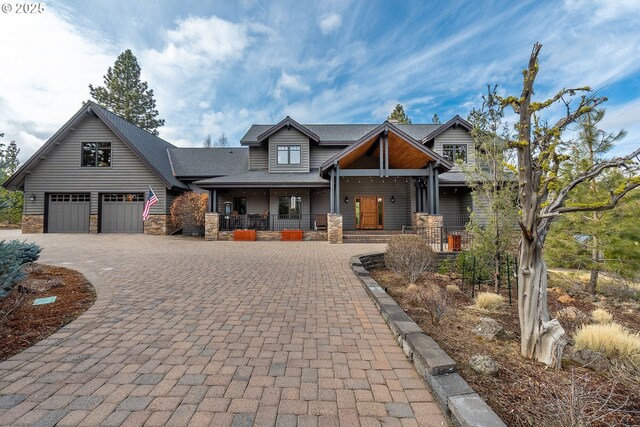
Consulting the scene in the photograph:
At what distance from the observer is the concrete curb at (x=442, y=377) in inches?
69.2

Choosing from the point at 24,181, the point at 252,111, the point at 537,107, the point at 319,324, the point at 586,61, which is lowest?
the point at 319,324

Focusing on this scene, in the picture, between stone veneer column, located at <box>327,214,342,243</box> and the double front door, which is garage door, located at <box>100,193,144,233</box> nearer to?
stone veneer column, located at <box>327,214,342,243</box>

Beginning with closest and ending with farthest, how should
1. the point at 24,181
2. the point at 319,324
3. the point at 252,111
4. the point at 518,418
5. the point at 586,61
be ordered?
the point at 518,418 < the point at 319,324 < the point at 586,61 < the point at 24,181 < the point at 252,111

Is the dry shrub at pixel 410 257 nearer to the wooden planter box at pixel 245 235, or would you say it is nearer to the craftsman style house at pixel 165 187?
the wooden planter box at pixel 245 235

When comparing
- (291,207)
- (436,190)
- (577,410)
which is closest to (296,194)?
(291,207)

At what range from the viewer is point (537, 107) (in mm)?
2809

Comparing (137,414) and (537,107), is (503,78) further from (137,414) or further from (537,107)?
(137,414)

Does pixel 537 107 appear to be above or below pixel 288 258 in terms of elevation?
above

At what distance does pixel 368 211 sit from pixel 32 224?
69.4ft

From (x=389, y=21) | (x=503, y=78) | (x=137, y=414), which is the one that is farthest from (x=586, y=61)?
(x=137, y=414)

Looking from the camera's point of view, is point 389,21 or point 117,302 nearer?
point 117,302

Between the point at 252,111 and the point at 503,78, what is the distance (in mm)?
27577

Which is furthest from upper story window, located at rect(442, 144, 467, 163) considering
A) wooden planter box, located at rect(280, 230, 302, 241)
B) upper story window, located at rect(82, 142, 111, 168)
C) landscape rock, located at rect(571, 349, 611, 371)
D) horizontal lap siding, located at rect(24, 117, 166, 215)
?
upper story window, located at rect(82, 142, 111, 168)

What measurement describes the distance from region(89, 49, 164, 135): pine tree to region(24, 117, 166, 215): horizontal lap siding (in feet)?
63.9
